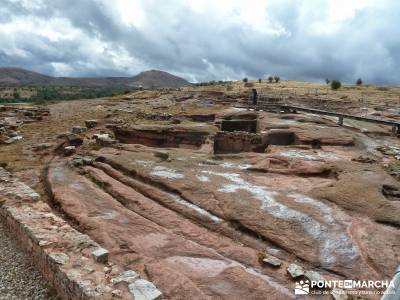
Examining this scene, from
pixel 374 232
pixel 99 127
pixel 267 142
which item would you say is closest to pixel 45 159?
pixel 99 127

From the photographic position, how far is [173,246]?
855 centimetres

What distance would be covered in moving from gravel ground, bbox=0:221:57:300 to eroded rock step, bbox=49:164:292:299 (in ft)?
4.91

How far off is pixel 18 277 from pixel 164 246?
124 inches

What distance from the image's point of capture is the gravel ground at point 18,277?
24.1 feet

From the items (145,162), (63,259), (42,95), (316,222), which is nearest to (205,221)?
(316,222)

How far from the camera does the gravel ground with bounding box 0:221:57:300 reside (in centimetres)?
733

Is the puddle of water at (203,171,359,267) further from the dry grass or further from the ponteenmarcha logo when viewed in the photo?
the dry grass

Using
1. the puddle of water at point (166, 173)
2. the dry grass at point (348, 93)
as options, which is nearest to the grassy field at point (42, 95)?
the dry grass at point (348, 93)

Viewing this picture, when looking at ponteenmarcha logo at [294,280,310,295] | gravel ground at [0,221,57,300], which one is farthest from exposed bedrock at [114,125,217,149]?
ponteenmarcha logo at [294,280,310,295]

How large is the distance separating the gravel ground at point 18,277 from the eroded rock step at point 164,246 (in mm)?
1497

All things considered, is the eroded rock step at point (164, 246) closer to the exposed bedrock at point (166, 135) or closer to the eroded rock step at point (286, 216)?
the eroded rock step at point (286, 216)

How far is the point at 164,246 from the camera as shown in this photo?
8547 mm

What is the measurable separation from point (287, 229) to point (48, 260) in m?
5.43

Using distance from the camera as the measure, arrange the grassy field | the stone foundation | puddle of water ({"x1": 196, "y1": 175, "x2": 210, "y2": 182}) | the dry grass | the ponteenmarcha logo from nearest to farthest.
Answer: the ponteenmarcha logo, puddle of water ({"x1": 196, "y1": 175, "x2": 210, "y2": 182}), the stone foundation, the dry grass, the grassy field
